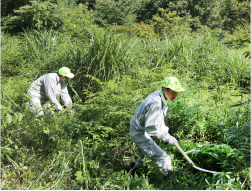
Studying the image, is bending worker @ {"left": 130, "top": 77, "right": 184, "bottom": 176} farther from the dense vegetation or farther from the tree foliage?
the tree foliage

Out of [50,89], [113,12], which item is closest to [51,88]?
[50,89]

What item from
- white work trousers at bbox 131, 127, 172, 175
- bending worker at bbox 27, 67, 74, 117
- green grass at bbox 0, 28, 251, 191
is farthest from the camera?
bending worker at bbox 27, 67, 74, 117

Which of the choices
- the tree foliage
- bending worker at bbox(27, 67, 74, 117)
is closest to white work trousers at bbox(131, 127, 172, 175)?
bending worker at bbox(27, 67, 74, 117)

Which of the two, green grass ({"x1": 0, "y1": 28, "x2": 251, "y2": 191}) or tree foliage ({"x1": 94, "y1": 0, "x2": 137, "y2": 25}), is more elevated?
tree foliage ({"x1": 94, "y1": 0, "x2": 137, "y2": 25})

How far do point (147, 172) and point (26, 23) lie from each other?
34.5 ft

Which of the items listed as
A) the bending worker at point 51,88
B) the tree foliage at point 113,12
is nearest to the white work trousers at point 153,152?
the bending worker at point 51,88

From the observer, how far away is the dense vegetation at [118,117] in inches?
107

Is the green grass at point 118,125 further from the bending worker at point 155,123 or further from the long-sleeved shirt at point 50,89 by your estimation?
the long-sleeved shirt at point 50,89

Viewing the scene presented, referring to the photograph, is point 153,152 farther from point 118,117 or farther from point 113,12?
point 113,12

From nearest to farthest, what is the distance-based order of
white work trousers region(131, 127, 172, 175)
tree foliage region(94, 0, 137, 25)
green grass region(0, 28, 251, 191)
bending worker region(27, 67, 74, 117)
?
green grass region(0, 28, 251, 191) → white work trousers region(131, 127, 172, 175) → bending worker region(27, 67, 74, 117) → tree foliage region(94, 0, 137, 25)

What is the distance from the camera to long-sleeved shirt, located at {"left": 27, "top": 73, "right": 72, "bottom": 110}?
15.3 feet

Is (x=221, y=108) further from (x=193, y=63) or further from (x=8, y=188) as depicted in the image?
(x=8, y=188)

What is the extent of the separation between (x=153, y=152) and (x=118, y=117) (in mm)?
1188

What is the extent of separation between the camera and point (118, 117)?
13.1ft
